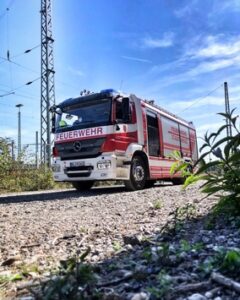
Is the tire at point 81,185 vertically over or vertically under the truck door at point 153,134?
under

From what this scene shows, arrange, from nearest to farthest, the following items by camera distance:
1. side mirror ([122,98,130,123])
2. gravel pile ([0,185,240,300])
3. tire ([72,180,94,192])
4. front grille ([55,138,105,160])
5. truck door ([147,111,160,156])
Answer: gravel pile ([0,185,240,300]), front grille ([55,138,105,160]), side mirror ([122,98,130,123]), truck door ([147,111,160,156]), tire ([72,180,94,192])

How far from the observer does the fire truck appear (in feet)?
32.7

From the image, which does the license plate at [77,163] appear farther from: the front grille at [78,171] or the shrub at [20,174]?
the shrub at [20,174]

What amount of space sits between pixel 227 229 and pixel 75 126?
773 centimetres

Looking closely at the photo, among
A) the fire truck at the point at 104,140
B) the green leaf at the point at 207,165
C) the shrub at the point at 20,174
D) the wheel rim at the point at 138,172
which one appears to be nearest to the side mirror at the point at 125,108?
the fire truck at the point at 104,140

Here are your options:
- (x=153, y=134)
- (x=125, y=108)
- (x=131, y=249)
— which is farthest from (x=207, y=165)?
(x=153, y=134)

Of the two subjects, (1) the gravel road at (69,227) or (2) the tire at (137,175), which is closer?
(1) the gravel road at (69,227)

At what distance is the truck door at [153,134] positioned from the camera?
11867mm

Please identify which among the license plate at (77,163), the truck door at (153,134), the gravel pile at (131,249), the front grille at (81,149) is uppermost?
the truck door at (153,134)

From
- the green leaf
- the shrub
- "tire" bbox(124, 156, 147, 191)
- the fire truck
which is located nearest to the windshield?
the fire truck

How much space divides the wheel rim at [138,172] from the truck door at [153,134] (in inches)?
30.4

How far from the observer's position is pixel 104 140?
390 inches

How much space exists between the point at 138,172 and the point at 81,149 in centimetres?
177

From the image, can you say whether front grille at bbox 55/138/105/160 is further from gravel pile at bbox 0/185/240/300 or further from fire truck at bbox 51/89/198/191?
gravel pile at bbox 0/185/240/300
